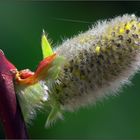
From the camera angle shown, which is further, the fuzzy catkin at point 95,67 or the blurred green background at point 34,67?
the blurred green background at point 34,67

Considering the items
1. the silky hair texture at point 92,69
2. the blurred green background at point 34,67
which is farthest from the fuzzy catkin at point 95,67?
the blurred green background at point 34,67

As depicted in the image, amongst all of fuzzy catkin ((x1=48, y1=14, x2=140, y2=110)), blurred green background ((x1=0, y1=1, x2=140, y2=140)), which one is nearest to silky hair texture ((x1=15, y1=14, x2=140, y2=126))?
fuzzy catkin ((x1=48, y1=14, x2=140, y2=110))

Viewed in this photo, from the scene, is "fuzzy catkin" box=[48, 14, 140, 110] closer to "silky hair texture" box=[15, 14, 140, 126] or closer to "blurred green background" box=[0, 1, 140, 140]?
"silky hair texture" box=[15, 14, 140, 126]

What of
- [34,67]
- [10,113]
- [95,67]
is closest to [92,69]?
[95,67]

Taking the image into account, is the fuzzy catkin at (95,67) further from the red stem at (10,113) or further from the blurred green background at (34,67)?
the blurred green background at (34,67)

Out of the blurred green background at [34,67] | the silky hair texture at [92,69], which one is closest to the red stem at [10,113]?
the silky hair texture at [92,69]

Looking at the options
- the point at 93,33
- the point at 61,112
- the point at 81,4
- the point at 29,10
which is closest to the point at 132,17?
the point at 93,33
